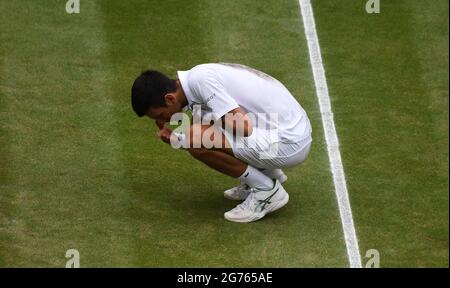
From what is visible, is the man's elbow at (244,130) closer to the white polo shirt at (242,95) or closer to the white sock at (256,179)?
the white polo shirt at (242,95)

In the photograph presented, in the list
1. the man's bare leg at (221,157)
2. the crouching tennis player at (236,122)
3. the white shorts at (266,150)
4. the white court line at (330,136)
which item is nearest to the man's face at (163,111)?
the crouching tennis player at (236,122)

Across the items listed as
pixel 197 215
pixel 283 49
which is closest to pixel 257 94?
pixel 197 215

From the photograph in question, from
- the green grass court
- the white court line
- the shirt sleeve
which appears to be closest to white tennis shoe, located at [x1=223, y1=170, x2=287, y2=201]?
the green grass court

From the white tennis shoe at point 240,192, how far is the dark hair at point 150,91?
1.39 m

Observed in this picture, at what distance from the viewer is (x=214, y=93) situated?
12.4 metres

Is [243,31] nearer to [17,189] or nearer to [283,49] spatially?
[283,49]

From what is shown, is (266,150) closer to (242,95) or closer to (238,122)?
(238,122)

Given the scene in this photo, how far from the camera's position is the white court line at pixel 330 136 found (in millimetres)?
12641

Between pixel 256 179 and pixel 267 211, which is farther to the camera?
pixel 267 211

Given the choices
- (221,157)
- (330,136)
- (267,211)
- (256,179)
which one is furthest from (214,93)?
(330,136)

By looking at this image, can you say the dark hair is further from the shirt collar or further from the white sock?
the white sock

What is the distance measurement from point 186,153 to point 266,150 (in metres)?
1.89

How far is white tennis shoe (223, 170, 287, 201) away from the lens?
13359 mm

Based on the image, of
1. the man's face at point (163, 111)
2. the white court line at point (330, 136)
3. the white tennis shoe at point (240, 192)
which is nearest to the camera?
the man's face at point (163, 111)
